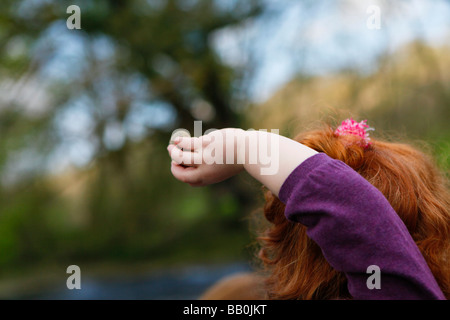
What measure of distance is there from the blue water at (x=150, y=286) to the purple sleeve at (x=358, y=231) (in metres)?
2.18

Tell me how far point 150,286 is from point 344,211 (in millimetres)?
2360

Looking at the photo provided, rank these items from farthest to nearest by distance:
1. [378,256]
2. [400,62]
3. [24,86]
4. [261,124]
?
1. [261,124]
2. [24,86]
3. [400,62]
4. [378,256]

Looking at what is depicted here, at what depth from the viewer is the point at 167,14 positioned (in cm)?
231

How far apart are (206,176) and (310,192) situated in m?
0.11

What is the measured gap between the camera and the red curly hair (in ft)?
1.40

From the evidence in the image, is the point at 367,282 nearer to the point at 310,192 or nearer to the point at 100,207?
the point at 310,192

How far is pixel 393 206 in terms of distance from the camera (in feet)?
1.40

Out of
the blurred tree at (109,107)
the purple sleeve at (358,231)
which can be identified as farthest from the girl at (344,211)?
the blurred tree at (109,107)

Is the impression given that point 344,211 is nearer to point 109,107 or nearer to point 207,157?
point 207,157

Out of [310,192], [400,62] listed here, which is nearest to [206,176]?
[310,192]

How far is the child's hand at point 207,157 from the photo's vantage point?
395 mm

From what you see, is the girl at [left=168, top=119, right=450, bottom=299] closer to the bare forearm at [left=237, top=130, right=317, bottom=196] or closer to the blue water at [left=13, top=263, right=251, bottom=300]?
the bare forearm at [left=237, top=130, right=317, bottom=196]

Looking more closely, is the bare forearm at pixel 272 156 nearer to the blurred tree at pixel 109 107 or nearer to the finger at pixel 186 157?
the finger at pixel 186 157

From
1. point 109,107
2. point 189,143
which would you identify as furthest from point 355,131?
point 109,107
